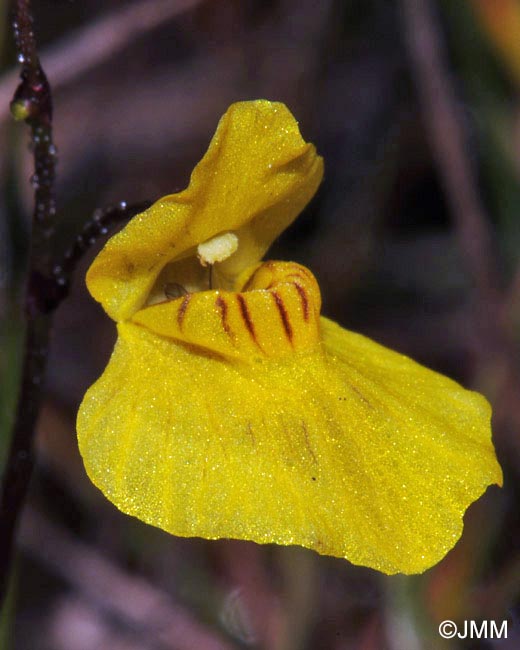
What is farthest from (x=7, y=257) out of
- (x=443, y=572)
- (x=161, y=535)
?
(x=443, y=572)

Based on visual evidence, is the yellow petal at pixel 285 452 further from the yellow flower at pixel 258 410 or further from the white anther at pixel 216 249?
the white anther at pixel 216 249

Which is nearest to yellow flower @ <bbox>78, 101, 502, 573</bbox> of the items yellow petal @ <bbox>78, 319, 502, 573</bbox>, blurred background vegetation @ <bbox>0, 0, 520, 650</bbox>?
yellow petal @ <bbox>78, 319, 502, 573</bbox>

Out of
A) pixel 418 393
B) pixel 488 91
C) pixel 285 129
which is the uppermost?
pixel 285 129

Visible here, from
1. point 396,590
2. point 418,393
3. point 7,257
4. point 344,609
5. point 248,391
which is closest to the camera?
point 248,391

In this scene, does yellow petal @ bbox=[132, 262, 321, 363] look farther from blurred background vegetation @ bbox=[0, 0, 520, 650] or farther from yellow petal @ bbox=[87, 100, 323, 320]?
blurred background vegetation @ bbox=[0, 0, 520, 650]

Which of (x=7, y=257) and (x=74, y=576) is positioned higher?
(x=7, y=257)

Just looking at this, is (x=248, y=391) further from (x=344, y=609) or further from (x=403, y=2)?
(x=403, y=2)

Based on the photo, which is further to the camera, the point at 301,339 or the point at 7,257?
the point at 7,257

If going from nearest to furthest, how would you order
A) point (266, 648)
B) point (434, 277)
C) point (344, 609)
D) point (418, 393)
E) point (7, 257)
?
point (418, 393) < point (266, 648) < point (344, 609) < point (7, 257) < point (434, 277)
